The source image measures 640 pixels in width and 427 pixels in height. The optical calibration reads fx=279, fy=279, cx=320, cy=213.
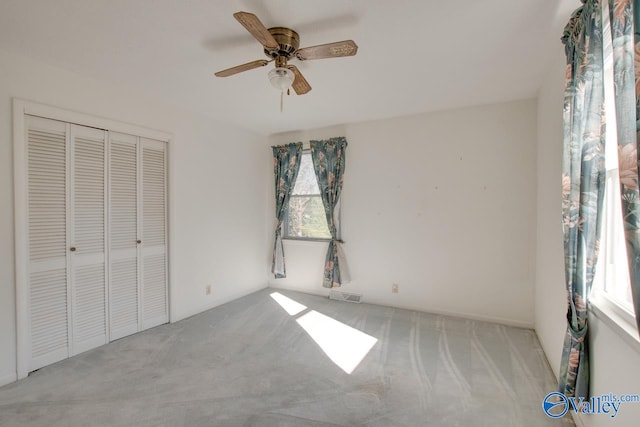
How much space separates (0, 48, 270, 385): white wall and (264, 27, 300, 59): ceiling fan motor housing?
6.25 ft

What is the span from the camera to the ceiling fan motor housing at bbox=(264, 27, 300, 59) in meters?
1.86

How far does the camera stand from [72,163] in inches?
99.1

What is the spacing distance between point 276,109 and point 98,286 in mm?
2660

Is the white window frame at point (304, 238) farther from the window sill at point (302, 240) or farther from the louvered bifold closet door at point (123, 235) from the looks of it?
the louvered bifold closet door at point (123, 235)

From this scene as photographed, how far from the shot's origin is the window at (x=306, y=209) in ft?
14.4

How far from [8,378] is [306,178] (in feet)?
12.0

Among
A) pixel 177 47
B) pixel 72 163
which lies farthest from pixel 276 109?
pixel 72 163

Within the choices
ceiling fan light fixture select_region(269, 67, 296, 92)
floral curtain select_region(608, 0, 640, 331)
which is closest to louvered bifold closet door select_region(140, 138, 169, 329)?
ceiling fan light fixture select_region(269, 67, 296, 92)

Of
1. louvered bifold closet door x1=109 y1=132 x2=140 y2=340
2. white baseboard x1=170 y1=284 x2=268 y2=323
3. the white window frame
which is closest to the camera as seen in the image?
louvered bifold closet door x1=109 y1=132 x2=140 y2=340

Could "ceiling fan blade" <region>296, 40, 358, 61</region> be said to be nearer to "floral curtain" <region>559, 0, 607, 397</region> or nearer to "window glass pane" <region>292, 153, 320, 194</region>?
"floral curtain" <region>559, 0, 607, 397</region>

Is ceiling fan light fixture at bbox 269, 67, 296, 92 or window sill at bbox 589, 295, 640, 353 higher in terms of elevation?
ceiling fan light fixture at bbox 269, 67, 296, 92

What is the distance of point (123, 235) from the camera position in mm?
2891

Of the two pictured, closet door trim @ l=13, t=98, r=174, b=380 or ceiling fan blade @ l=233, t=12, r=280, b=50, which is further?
closet door trim @ l=13, t=98, r=174, b=380

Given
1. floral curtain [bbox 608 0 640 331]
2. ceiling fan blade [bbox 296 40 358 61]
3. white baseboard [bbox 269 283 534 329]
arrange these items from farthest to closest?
white baseboard [bbox 269 283 534 329] → ceiling fan blade [bbox 296 40 358 61] → floral curtain [bbox 608 0 640 331]
